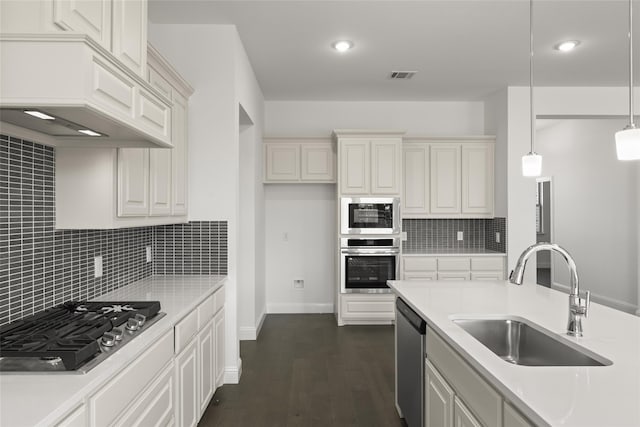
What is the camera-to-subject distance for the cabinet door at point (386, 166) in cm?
489

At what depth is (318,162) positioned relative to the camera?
5.18 meters

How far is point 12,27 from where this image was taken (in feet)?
4.35

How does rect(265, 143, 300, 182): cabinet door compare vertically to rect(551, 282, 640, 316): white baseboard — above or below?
above

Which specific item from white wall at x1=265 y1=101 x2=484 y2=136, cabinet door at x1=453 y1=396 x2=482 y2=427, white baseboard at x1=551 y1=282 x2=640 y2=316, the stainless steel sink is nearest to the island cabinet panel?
cabinet door at x1=453 y1=396 x2=482 y2=427

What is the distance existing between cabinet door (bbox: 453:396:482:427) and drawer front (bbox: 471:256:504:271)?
3486 millimetres

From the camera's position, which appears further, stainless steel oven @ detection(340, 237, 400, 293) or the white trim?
the white trim

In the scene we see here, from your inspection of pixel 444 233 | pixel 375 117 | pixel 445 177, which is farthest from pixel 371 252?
pixel 375 117

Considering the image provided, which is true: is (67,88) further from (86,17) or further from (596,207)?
(596,207)

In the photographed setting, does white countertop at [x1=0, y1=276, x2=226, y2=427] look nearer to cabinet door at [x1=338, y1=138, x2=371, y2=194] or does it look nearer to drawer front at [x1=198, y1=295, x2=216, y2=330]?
drawer front at [x1=198, y1=295, x2=216, y2=330]

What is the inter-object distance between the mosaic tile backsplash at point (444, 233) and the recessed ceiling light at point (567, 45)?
2.34m

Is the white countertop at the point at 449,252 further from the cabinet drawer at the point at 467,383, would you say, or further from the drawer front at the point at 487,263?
the cabinet drawer at the point at 467,383

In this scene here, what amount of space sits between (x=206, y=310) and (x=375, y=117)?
12.2ft

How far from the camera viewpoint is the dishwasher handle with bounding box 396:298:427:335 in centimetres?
216

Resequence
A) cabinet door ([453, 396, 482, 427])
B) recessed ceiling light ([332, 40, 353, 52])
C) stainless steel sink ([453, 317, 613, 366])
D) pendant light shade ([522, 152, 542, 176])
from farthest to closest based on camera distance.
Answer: recessed ceiling light ([332, 40, 353, 52]) → pendant light shade ([522, 152, 542, 176]) → stainless steel sink ([453, 317, 613, 366]) → cabinet door ([453, 396, 482, 427])
